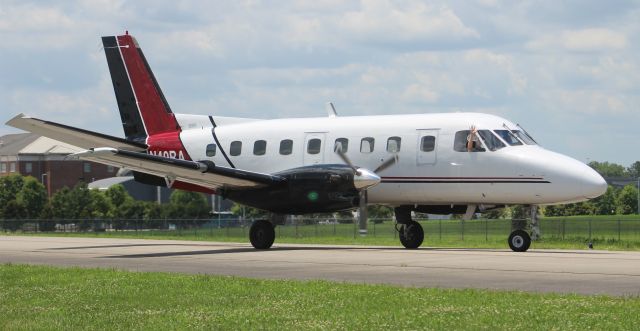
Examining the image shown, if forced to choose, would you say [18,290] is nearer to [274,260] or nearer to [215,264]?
[215,264]

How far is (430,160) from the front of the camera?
2922 cm

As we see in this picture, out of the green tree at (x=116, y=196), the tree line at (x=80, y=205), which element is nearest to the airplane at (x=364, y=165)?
the tree line at (x=80, y=205)

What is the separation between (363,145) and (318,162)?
1.59 meters

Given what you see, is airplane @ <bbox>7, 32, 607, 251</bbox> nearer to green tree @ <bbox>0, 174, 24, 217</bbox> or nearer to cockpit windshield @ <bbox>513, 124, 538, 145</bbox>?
cockpit windshield @ <bbox>513, 124, 538, 145</bbox>

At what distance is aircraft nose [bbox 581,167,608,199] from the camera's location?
2719 centimetres

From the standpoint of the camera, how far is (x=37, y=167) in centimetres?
14100

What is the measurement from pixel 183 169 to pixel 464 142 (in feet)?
25.7

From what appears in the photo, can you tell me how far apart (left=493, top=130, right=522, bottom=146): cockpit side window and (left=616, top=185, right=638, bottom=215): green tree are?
111 meters

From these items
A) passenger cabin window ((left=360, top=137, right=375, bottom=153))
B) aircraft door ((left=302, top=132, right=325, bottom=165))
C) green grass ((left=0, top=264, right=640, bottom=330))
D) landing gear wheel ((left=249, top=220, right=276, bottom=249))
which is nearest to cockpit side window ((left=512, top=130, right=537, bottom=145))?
passenger cabin window ((left=360, top=137, right=375, bottom=153))

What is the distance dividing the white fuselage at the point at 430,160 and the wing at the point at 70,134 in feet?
9.46

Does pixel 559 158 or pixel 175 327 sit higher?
pixel 559 158

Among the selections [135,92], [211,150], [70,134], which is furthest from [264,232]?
[135,92]

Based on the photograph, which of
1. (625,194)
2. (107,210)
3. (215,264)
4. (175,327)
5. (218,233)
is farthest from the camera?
(625,194)

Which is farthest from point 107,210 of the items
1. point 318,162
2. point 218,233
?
point 318,162
